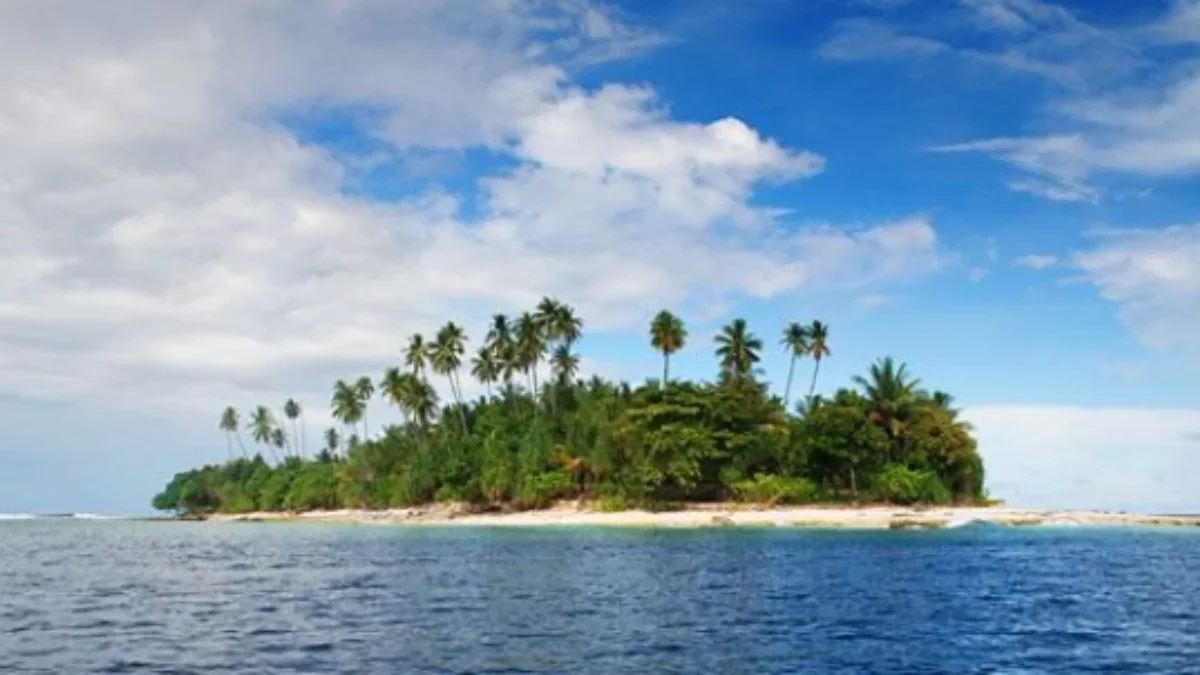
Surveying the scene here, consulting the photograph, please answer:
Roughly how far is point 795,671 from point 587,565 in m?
29.9

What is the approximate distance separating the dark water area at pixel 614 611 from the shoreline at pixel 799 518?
24.7 meters

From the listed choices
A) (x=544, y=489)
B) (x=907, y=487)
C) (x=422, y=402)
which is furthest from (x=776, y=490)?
(x=422, y=402)

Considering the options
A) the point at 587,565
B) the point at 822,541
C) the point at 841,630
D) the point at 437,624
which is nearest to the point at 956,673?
the point at 841,630

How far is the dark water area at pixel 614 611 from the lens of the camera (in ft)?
83.0

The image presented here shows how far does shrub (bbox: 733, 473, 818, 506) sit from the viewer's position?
101m

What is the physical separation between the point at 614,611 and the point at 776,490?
68.3 metres

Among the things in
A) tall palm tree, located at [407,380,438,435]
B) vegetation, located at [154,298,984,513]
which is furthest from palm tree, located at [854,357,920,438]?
tall palm tree, located at [407,380,438,435]

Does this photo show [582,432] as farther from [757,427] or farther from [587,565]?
[587,565]

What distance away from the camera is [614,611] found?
34.6 meters

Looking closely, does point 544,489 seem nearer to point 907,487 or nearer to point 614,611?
point 907,487

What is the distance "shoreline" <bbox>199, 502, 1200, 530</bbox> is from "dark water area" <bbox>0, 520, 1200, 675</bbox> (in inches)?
974

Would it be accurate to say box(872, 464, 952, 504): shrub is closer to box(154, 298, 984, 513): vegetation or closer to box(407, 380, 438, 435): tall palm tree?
box(154, 298, 984, 513): vegetation

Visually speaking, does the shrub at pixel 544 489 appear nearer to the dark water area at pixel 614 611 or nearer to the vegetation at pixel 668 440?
the vegetation at pixel 668 440

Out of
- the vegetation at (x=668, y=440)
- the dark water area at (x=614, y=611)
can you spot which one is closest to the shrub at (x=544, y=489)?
the vegetation at (x=668, y=440)
